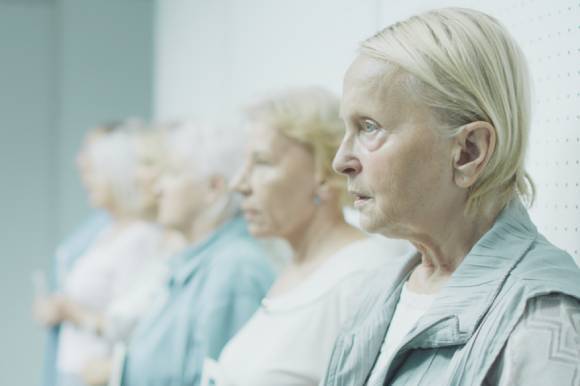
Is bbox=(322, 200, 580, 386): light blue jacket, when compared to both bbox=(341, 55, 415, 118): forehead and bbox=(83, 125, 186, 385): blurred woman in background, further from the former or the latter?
bbox=(83, 125, 186, 385): blurred woman in background

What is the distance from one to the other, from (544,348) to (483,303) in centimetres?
10

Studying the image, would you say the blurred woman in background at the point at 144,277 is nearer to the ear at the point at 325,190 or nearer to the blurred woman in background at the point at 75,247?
the blurred woman in background at the point at 75,247

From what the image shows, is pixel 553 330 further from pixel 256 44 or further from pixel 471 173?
pixel 256 44

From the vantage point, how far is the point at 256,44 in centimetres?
335

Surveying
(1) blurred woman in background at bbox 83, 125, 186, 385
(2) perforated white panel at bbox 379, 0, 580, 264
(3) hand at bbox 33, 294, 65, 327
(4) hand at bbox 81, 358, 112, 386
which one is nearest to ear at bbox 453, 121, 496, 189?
(2) perforated white panel at bbox 379, 0, 580, 264

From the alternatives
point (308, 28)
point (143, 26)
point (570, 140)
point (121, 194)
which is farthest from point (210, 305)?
point (143, 26)

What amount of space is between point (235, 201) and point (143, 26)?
3.57 meters

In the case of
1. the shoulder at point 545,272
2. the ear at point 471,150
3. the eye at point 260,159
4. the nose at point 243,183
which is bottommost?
the nose at point 243,183

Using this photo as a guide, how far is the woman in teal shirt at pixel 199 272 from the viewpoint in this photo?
235 cm

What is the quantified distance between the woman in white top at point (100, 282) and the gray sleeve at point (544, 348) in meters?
2.65

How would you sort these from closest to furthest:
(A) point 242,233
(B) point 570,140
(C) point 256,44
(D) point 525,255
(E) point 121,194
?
(D) point 525,255 < (B) point 570,140 < (A) point 242,233 < (C) point 256,44 < (E) point 121,194

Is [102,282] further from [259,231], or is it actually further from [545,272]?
[545,272]

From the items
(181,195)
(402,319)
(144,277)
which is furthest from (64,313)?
(402,319)

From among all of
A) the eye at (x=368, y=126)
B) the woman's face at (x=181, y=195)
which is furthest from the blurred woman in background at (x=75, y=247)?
the eye at (x=368, y=126)
